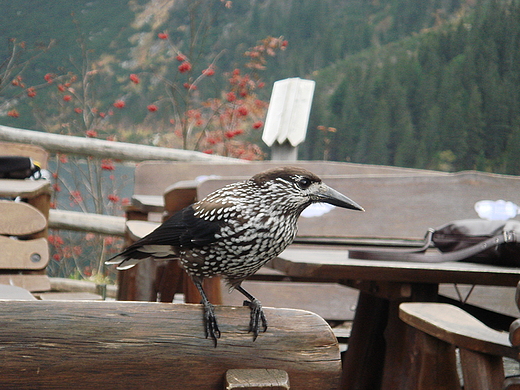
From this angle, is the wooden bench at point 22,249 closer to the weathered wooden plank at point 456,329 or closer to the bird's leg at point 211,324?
the weathered wooden plank at point 456,329

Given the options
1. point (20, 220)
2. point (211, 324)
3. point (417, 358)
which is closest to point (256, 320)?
point (211, 324)

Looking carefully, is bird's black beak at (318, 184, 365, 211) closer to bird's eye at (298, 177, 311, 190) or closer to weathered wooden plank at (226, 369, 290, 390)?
bird's eye at (298, 177, 311, 190)

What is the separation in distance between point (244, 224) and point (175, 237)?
0.21 metres

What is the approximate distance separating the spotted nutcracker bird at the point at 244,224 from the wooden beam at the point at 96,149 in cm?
308

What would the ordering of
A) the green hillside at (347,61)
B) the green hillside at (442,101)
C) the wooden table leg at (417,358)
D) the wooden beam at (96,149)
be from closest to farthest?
A: the wooden table leg at (417,358) → the wooden beam at (96,149) → the green hillside at (442,101) → the green hillside at (347,61)

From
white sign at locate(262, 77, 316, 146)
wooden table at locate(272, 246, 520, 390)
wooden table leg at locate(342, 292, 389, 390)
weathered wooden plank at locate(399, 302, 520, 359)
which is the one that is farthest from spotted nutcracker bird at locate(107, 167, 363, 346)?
white sign at locate(262, 77, 316, 146)

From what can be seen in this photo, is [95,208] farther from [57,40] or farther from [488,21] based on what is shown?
[488,21]

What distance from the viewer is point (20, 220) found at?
122 inches

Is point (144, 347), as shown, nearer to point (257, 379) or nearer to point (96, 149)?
point (257, 379)

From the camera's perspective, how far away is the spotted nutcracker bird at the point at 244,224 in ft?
4.23

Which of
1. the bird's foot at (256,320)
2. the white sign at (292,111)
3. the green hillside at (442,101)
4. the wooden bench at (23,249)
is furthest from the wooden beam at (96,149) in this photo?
the bird's foot at (256,320)

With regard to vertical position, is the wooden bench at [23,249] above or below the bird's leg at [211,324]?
below

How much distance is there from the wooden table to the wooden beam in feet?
7.75

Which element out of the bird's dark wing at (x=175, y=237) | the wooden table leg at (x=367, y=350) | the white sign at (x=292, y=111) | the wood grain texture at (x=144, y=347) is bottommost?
the wooden table leg at (x=367, y=350)
